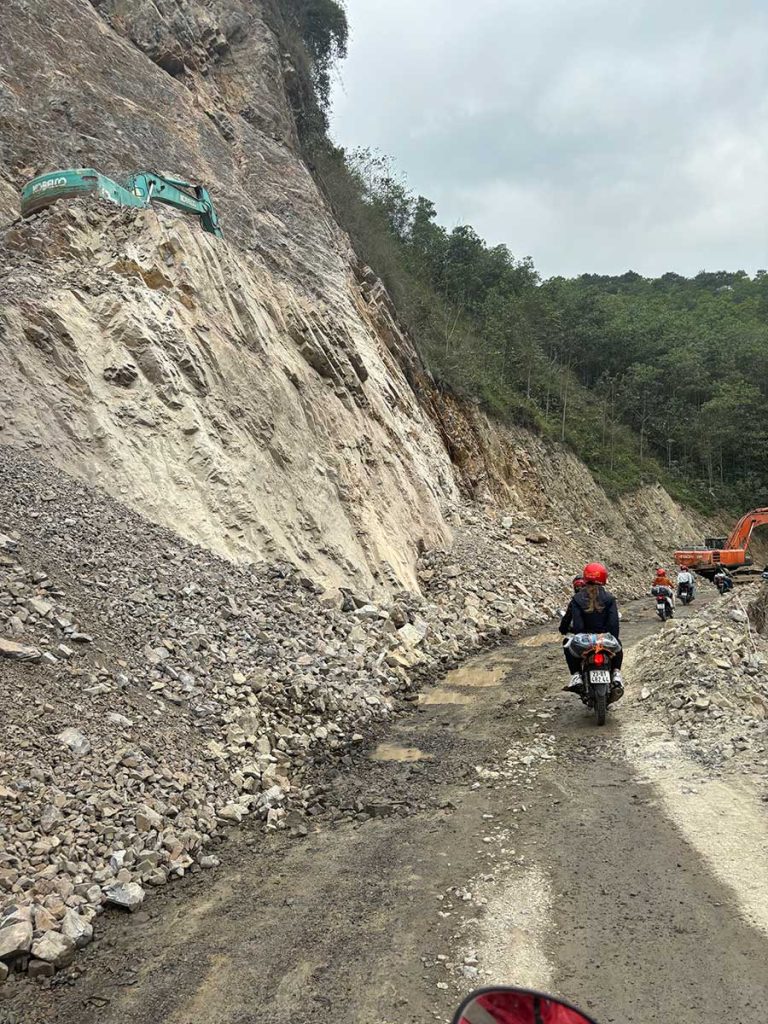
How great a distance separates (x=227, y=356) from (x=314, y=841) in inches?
412

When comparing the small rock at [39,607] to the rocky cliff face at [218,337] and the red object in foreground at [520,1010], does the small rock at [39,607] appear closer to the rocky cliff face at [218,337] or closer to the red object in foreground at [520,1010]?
the rocky cliff face at [218,337]

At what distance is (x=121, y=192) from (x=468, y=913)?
52.6 feet

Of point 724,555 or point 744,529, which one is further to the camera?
point 744,529

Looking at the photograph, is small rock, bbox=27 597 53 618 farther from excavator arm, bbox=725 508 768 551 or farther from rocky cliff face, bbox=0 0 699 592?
excavator arm, bbox=725 508 768 551

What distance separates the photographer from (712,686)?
22.3 ft

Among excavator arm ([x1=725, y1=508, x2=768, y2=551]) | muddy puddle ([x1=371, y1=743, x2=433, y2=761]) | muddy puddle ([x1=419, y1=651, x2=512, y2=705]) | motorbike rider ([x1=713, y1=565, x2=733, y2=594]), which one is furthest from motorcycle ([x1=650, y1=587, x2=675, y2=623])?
excavator arm ([x1=725, y1=508, x2=768, y2=551])

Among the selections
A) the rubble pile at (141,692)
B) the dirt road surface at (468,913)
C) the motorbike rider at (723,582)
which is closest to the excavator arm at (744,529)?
the motorbike rider at (723,582)

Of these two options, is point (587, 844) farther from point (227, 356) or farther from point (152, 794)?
point (227, 356)

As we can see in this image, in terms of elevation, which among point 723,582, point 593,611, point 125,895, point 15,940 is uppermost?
point 593,611

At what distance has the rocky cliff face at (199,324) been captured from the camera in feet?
35.5

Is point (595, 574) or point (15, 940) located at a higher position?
point (595, 574)

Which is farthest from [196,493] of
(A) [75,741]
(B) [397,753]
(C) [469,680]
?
(A) [75,741]

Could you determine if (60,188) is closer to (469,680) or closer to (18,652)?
(18,652)

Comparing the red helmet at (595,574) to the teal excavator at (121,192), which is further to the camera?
the teal excavator at (121,192)
